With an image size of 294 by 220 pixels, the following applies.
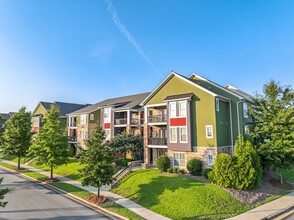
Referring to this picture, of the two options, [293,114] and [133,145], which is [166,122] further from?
[293,114]

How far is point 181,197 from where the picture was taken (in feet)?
50.0

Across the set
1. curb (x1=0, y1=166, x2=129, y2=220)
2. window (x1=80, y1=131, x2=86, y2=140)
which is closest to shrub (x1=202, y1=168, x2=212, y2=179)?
curb (x1=0, y1=166, x2=129, y2=220)

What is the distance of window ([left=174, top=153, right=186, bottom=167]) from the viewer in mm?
22370

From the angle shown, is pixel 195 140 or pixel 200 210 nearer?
pixel 200 210

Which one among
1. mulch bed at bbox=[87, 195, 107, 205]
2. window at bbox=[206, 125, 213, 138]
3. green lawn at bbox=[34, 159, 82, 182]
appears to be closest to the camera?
mulch bed at bbox=[87, 195, 107, 205]

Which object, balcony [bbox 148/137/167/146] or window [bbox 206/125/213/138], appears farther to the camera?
balcony [bbox 148/137/167/146]

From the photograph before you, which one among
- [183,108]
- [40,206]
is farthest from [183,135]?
[40,206]

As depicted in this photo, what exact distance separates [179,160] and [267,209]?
9949 mm

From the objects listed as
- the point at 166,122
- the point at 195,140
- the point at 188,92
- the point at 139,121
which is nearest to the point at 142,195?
the point at 195,140

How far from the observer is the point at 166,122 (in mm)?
24922

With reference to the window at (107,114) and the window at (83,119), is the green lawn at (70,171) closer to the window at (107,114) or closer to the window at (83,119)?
the window at (107,114)

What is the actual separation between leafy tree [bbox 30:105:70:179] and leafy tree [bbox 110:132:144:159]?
260 inches

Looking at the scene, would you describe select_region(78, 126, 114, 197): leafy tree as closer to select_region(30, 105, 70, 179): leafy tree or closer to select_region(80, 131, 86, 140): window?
select_region(30, 105, 70, 179): leafy tree

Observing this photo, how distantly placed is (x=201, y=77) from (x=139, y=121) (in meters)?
12.2
